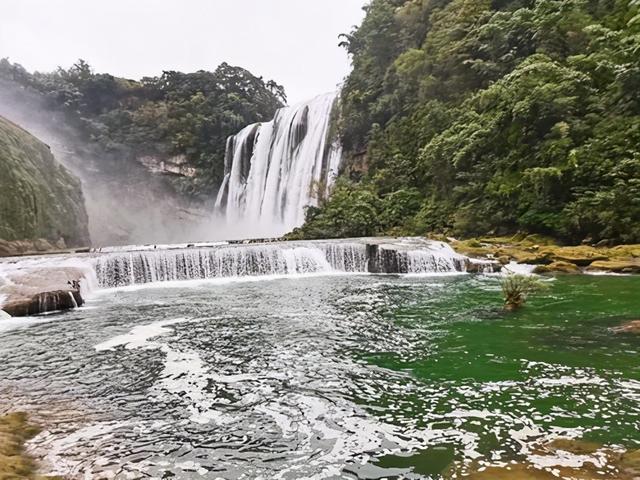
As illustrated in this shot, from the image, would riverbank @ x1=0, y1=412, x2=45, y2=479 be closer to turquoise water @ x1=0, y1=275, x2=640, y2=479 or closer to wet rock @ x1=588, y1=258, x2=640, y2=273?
turquoise water @ x1=0, y1=275, x2=640, y2=479

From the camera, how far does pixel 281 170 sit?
106 ft

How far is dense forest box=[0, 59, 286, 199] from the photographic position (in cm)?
4062

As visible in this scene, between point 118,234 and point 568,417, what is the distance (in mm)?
39377

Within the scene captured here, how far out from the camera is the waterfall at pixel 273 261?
1452cm

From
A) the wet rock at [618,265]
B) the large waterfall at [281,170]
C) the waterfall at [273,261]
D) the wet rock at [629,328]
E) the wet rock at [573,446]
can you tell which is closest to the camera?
the wet rock at [573,446]

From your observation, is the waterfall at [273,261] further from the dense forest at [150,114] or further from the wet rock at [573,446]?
the dense forest at [150,114]

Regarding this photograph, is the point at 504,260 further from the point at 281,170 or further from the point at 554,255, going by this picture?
the point at 281,170

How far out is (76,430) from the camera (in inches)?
154

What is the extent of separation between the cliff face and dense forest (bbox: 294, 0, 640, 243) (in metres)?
12.6

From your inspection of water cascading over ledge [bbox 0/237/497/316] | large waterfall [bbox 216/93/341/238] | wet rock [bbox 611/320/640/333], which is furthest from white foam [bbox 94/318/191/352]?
large waterfall [bbox 216/93/341/238]

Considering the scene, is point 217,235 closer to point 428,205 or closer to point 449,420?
point 428,205

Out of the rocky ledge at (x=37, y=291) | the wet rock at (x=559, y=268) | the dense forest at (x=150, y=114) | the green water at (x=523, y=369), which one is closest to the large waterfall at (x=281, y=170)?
the dense forest at (x=150, y=114)

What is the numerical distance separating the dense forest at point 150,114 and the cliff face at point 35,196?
45.7ft

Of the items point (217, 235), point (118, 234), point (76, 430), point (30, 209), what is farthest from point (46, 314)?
point (118, 234)
